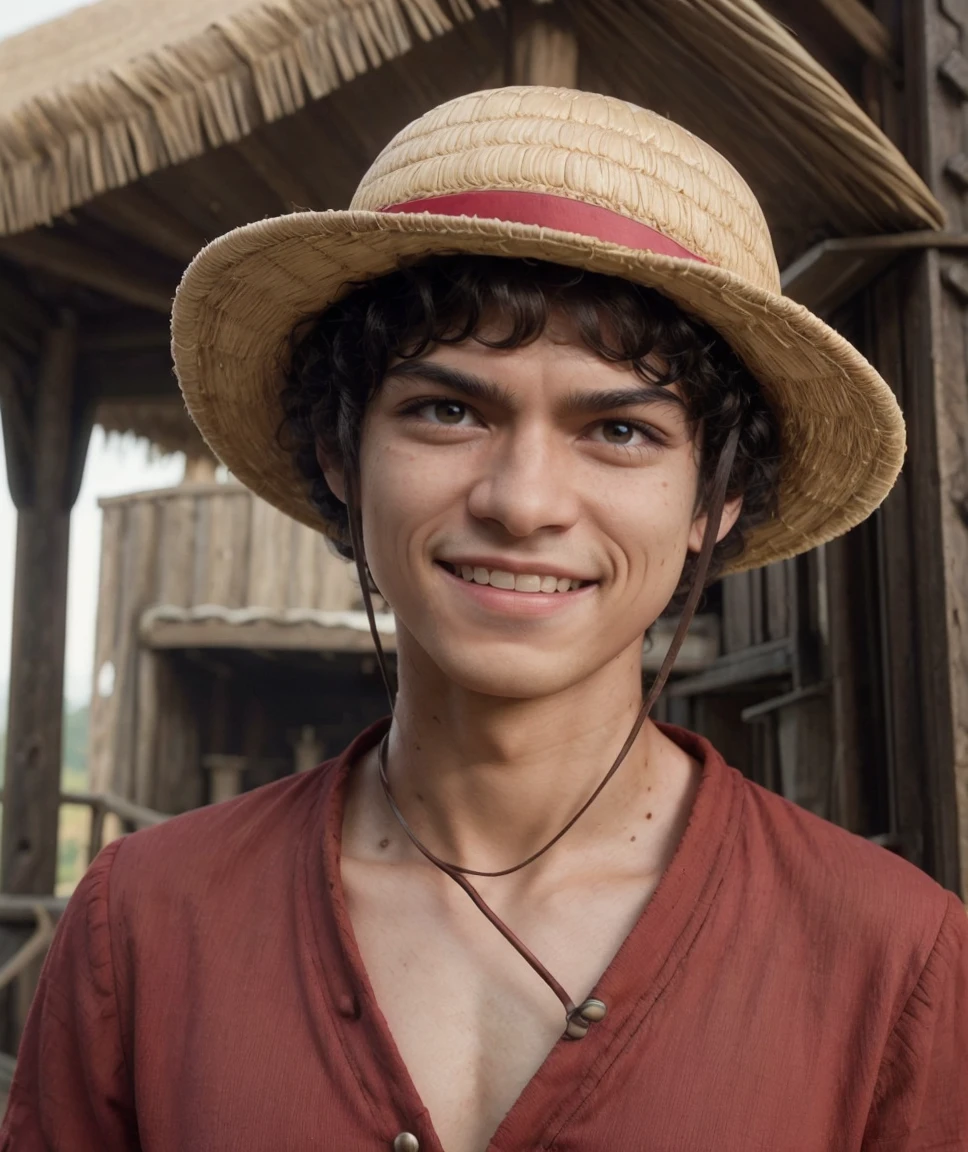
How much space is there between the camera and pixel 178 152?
311 cm

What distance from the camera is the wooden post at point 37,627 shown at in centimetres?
519

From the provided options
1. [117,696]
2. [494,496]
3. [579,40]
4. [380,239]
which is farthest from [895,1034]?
[117,696]

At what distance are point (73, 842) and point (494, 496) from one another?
44.8 meters

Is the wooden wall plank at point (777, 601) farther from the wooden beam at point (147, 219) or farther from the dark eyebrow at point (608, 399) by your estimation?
the dark eyebrow at point (608, 399)

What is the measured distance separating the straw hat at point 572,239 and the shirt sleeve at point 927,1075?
0.74 metres

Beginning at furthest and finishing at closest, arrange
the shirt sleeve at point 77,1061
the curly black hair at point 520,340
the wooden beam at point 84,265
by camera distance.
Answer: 1. the wooden beam at point 84,265
2. the shirt sleeve at point 77,1061
3. the curly black hair at point 520,340

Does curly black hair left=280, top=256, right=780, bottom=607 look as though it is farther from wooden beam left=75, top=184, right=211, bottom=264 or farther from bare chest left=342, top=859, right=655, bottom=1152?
wooden beam left=75, top=184, right=211, bottom=264

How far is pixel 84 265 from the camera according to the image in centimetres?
432

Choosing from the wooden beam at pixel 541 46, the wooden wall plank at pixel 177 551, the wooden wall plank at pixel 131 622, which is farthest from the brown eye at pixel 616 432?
the wooden wall plank at pixel 131 622

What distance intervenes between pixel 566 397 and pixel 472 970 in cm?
74

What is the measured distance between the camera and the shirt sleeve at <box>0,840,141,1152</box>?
1713mm

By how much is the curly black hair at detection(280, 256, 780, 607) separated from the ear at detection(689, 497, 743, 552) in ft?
0.06

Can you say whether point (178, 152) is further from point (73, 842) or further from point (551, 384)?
point (73, 842)

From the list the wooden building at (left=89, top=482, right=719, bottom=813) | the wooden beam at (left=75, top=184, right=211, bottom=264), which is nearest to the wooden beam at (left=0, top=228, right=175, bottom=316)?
the wooden beam at (left=75, top=184, right=211, bottom=264)
